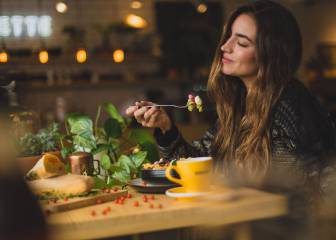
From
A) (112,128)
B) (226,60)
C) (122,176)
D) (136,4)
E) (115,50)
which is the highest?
(136,4)

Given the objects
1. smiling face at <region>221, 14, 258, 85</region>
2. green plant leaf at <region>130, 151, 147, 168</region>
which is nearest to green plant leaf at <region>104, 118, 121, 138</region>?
green plant leaf at <region>130, 151, 147, 168</region>

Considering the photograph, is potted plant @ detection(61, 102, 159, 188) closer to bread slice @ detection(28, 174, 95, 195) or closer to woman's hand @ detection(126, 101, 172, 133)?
woman's hand @ detection(126, 101, 172, 133)

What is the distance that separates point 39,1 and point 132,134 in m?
4.87

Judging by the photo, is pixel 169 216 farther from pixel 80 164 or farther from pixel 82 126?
pixel 82 126

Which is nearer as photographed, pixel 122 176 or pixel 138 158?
pixel 122 176

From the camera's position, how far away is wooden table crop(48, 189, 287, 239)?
42.3 inches

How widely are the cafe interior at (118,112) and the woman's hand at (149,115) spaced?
10 cm

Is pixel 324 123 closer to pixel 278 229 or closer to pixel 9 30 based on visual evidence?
pixel 278 229

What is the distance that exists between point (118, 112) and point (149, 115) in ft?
1.33

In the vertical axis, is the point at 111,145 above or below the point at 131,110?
below

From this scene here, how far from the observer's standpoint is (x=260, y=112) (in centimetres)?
205

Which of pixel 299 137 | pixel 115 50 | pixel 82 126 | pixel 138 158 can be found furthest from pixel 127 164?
pixel 115 50

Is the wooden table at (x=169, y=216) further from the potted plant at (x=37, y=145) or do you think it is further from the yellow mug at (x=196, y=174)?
the potted plant at (x=37, y=145)

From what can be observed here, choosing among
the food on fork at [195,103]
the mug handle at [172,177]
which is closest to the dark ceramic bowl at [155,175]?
the mug handle at [172,177]
